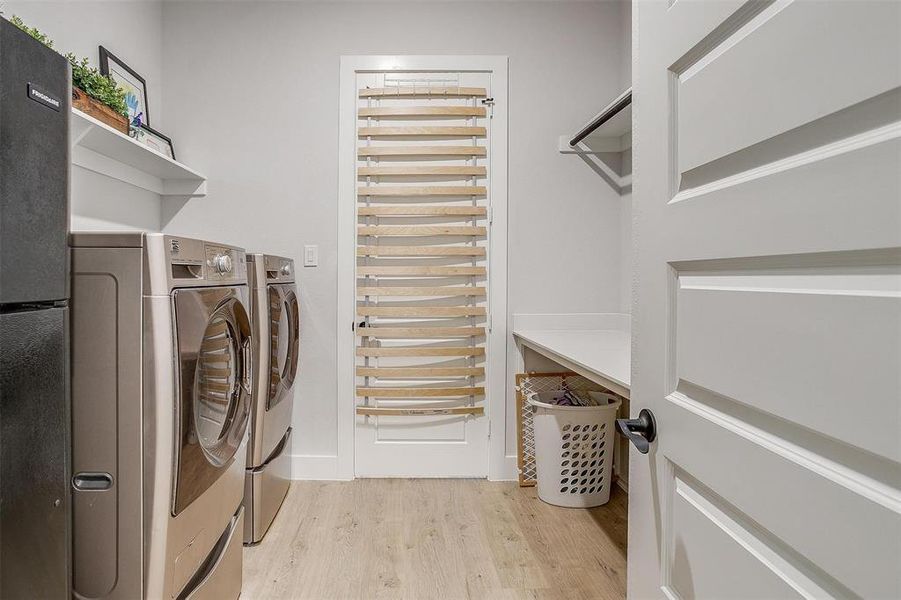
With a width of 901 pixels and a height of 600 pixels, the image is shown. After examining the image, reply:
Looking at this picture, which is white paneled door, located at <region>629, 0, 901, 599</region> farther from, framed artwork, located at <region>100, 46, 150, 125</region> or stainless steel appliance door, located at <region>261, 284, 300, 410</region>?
framed artwork, located at <region>100, 46, 150, 125</region>

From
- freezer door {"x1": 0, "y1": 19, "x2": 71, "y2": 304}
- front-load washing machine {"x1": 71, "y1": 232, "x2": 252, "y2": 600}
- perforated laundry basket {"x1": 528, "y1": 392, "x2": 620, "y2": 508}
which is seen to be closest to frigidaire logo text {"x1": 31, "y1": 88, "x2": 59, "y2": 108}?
freezer door {"x1": 0, "y1": 19, "x2": 71, "y2": 304}

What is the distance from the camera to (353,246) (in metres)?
2.67

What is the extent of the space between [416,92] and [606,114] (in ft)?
3.45

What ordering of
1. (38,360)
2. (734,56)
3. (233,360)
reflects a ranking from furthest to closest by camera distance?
1. (233,360)
2. (38,360)
3. (734,56)

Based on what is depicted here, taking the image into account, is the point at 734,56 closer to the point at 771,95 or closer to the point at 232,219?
the point at 771,95

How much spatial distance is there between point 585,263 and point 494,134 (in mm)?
900

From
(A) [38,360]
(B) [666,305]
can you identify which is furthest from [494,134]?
(A) [38,360]

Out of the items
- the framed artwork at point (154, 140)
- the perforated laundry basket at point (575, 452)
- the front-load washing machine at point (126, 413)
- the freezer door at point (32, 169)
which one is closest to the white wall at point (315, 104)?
the framed artwork at point (154, 140)

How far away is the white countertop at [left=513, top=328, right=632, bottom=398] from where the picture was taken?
4.84ft

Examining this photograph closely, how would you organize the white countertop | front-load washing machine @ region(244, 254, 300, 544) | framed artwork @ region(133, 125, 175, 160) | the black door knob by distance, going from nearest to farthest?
the black door knob
the white countertop
front-load washing machine @ region(244, 254, 300, 544)
framed artwork @ region(133, 125, 175, 160)

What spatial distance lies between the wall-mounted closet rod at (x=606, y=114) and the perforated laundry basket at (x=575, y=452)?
54.0 inches

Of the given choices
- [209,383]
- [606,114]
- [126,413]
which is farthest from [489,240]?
[126,413]

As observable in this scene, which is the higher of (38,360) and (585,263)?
Answer: (585,263)

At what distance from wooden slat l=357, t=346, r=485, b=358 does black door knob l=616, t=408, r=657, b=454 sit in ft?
5.90
